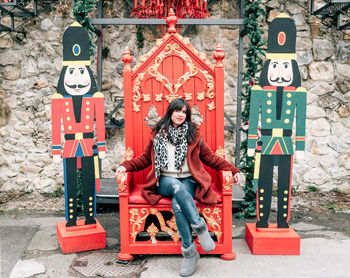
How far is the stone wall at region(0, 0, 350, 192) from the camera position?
501cm

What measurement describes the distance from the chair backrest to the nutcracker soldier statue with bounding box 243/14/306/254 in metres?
0.38

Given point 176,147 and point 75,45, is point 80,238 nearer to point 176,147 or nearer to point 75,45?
point 176,147

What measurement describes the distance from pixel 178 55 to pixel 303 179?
2835mm

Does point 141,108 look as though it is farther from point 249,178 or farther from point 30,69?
point 30,69

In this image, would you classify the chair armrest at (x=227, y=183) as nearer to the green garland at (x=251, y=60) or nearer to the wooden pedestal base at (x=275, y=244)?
the wooden pedestal base at (x=275, y=244)

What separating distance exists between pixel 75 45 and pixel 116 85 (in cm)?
166

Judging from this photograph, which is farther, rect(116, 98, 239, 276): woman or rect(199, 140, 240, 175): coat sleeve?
rect(199, 140, 240, 175): coat sleeve

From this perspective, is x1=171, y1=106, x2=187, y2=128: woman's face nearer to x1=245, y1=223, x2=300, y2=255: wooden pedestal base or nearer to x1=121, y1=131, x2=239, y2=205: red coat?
x1=121, y1=131, x2=239, y2=205: red coat

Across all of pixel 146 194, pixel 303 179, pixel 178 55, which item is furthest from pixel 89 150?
pixel 303 179

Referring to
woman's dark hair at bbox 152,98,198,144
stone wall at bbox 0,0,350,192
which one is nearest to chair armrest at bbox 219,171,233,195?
woman's dark hair at bbox 152,98,198,144

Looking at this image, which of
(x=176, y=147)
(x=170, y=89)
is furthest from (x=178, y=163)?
(x=170, y=89)

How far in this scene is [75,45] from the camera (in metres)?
3.48

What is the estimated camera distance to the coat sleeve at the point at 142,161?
341 cm

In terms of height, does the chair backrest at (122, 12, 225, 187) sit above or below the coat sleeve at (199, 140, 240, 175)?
above
